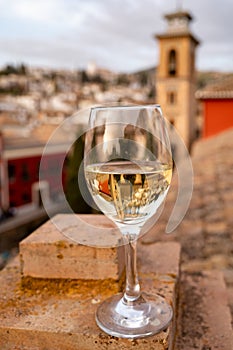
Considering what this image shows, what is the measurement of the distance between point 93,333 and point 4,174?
18.6m

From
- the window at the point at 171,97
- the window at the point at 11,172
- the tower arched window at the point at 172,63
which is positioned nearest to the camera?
the window at the point at 11,172

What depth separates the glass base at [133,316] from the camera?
2.65 ft

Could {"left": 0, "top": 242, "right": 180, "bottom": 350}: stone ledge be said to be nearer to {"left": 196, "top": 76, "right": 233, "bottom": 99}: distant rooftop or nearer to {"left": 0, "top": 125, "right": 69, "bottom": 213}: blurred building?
{"left": 196, "top": 76, "right": 233, "bottom": 99}: distant rooftop

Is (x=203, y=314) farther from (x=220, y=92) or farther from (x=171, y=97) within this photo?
(x=171, y=97)

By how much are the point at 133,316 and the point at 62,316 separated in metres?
0.16

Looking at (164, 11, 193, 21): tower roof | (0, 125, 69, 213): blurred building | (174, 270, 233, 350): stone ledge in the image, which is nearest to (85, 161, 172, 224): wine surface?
(174, 270, 233, 350): stone ledge

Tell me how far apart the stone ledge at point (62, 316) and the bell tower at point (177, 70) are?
19.9 metres

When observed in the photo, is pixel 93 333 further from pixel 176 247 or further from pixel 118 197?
pixel 176 247

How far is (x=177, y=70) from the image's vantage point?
21.1 meters

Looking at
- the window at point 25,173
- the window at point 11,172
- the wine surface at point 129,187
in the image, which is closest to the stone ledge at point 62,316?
the wine surface at point 129,187

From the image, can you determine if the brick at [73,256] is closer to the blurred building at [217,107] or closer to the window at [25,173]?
the blurred building at [217,107]

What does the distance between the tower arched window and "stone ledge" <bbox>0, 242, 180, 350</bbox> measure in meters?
21.1

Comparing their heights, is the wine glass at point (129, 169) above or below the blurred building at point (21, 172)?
above

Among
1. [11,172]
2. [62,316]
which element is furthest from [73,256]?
[11,172]
